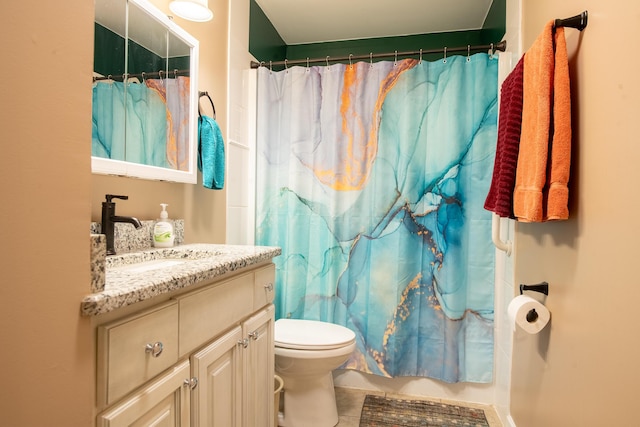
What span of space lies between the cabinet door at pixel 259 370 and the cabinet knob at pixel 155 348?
0.46 m

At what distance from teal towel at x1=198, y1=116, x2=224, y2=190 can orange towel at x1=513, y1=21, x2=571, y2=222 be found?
4.22 ft

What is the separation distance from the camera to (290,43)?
2.98 metres

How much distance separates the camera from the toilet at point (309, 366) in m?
1.77

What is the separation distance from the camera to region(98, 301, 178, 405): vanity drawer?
0.72 metres

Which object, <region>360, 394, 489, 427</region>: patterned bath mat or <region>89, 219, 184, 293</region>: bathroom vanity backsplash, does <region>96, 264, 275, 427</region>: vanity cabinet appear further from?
<region>360, 394, 489, 427</region>: patterned bath mat

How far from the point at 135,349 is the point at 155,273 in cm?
20

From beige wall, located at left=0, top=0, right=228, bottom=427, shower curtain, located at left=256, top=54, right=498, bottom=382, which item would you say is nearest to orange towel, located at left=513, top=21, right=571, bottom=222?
shower curtain, located at left=256, top=54, right=498, bottom=382

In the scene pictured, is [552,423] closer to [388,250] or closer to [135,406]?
[388,250]

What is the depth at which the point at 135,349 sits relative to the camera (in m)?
0.80

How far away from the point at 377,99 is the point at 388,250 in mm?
896

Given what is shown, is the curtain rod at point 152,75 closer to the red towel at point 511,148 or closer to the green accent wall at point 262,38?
the green accent wall at point 262,38

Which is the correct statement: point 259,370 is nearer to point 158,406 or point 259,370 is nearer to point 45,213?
point 158,406

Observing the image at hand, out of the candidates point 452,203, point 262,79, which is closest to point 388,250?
point 452,203

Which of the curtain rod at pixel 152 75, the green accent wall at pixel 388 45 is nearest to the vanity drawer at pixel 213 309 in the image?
the curtain rod at pixel 152 75
